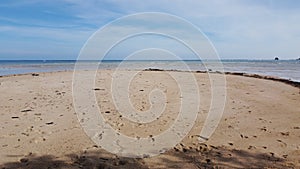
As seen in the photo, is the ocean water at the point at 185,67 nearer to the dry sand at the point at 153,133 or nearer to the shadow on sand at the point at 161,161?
the dry sand at the point at 153,133

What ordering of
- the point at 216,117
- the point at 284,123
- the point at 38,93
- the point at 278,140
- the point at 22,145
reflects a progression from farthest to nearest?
the point at 38,93 < the point at 216,117 < the point at 284,123 < the point at 278,140 < the point at 22,145

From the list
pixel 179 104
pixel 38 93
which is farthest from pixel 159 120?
pixel 38 93

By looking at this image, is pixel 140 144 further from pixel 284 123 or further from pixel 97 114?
pixel 284 123

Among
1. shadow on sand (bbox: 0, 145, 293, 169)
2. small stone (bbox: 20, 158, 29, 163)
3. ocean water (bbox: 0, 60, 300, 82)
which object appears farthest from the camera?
ocean water (bbox: 0, 60, 300, 82)

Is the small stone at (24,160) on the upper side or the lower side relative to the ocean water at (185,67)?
lower

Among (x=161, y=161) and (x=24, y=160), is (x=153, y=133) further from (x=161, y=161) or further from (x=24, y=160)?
(x=24, y=160)

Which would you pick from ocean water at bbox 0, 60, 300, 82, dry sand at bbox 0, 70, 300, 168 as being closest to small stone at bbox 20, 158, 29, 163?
dry sand at bbox 0, 70, 300, 168

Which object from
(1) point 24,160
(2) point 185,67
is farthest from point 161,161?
(2) point 185,67

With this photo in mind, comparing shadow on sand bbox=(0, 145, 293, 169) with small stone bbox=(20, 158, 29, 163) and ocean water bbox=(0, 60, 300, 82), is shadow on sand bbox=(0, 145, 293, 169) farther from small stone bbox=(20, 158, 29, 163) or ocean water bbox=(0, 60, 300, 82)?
ocean water bbox=(0, 60, 300, 82)

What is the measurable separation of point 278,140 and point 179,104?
4030mm

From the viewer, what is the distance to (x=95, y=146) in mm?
5562

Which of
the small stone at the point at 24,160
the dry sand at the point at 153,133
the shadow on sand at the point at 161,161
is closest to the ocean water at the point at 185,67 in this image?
the dry sand at the point at 153,133

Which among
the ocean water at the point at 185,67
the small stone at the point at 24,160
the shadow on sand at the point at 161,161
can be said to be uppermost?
the ocean water at the point at 185,67

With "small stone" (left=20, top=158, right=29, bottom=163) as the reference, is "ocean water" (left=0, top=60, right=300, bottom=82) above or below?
above
